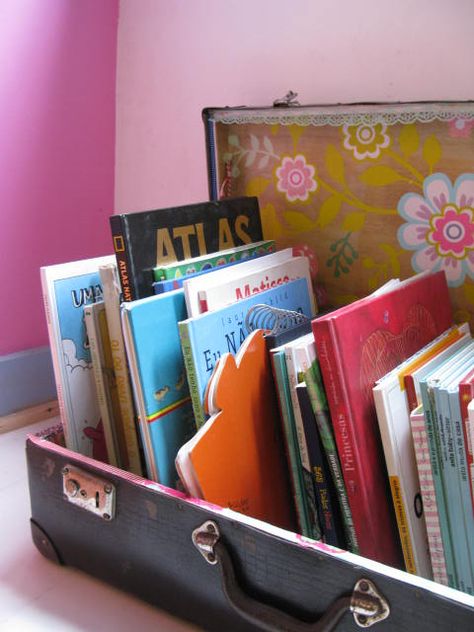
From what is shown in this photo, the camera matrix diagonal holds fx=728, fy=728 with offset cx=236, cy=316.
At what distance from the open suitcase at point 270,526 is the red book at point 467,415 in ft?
0.37

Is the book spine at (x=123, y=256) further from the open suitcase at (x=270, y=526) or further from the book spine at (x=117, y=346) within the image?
the open suitcase at (x=270, y=526)

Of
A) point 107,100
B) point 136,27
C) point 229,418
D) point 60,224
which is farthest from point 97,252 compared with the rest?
point 229,418

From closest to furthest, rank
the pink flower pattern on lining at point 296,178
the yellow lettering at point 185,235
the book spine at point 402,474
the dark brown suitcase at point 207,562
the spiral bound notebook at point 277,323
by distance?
the dark brown suitcase at point 207,562, the book spine at point 402,474, the spiral bound notebook at point 277,323, the yellow lettering at point 185,235, the pink flower pattern on lining at point 296,178

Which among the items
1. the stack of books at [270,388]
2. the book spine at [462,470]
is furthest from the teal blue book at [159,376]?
the book spine at [462,470]

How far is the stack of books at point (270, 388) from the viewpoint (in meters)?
0.69

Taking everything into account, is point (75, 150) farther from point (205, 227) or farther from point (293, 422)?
point (293, 422)

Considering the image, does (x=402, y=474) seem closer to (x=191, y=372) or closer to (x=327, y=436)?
(x=327, y=436)

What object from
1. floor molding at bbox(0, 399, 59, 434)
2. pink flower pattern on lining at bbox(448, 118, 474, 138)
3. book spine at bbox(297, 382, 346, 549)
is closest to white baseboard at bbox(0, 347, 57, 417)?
floor molding at bbox(0, 399, 59, 434)

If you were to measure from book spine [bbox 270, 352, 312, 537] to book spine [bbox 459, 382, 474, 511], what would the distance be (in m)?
0.20

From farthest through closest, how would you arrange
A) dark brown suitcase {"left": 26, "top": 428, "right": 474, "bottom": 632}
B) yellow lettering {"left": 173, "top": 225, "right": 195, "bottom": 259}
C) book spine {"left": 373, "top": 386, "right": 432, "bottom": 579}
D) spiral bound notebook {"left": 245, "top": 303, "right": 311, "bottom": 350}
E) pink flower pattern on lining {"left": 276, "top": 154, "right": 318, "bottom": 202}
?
pink flower pattern on lining {"left": 276, "top": 154, "right": 318, "bottom": 202} → yellow lettering {"left": 173, "top": 225, "right": 195, "bottom": 259} → spiral bound notebook {"left": 245, "top": 303, "right": 311, "bottom": 350} → book spine {"left": 373, "top": 386, "right": 432, "bottom": 579} → dark brown suitcase {"left": 26, "top": 428, "right": 474, "bottom": 632}

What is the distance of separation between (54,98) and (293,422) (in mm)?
754

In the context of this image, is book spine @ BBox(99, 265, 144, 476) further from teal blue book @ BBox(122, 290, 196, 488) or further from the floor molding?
the floor molding

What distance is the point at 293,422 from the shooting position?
773 mm

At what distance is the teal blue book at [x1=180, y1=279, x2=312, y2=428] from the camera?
30.2 inches
